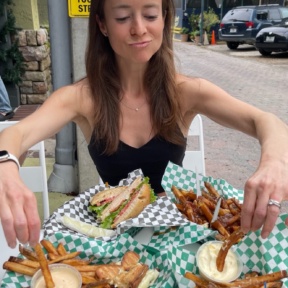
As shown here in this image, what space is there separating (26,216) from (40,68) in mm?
6752

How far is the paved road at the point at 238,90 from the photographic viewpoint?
541 cm

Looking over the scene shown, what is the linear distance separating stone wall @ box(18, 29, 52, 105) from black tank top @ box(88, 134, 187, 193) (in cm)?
560

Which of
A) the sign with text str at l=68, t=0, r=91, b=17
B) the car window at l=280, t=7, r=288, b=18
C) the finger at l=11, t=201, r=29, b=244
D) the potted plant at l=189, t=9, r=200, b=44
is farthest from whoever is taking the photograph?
the potted plant at l=189, t=9, r=200, b=44

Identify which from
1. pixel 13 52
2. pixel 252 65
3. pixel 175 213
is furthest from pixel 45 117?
pixel 252 65

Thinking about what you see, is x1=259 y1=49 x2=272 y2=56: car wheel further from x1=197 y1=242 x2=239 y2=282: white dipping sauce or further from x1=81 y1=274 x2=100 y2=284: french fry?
x1=81 y1=274 x2=100 y2=284: french fry

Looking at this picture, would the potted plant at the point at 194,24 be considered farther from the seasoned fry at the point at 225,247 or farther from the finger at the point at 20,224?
the finger at the point at 20,224

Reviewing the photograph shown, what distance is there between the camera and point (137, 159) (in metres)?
2.22

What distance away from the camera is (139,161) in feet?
7.29

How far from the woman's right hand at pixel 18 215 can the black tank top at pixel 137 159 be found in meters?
1.03

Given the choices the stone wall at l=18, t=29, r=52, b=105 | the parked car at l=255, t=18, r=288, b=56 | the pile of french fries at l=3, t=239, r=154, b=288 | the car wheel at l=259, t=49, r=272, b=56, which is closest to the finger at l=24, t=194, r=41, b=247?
the pile of french fries at l=3, t=239, r=154, b=288

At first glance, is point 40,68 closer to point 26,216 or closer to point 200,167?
point 200,167

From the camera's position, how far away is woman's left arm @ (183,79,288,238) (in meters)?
1.19

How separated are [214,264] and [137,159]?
3.07 feet

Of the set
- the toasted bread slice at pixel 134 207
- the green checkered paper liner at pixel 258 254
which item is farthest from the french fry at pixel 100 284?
the toasted bread slice at pixel 134 207
